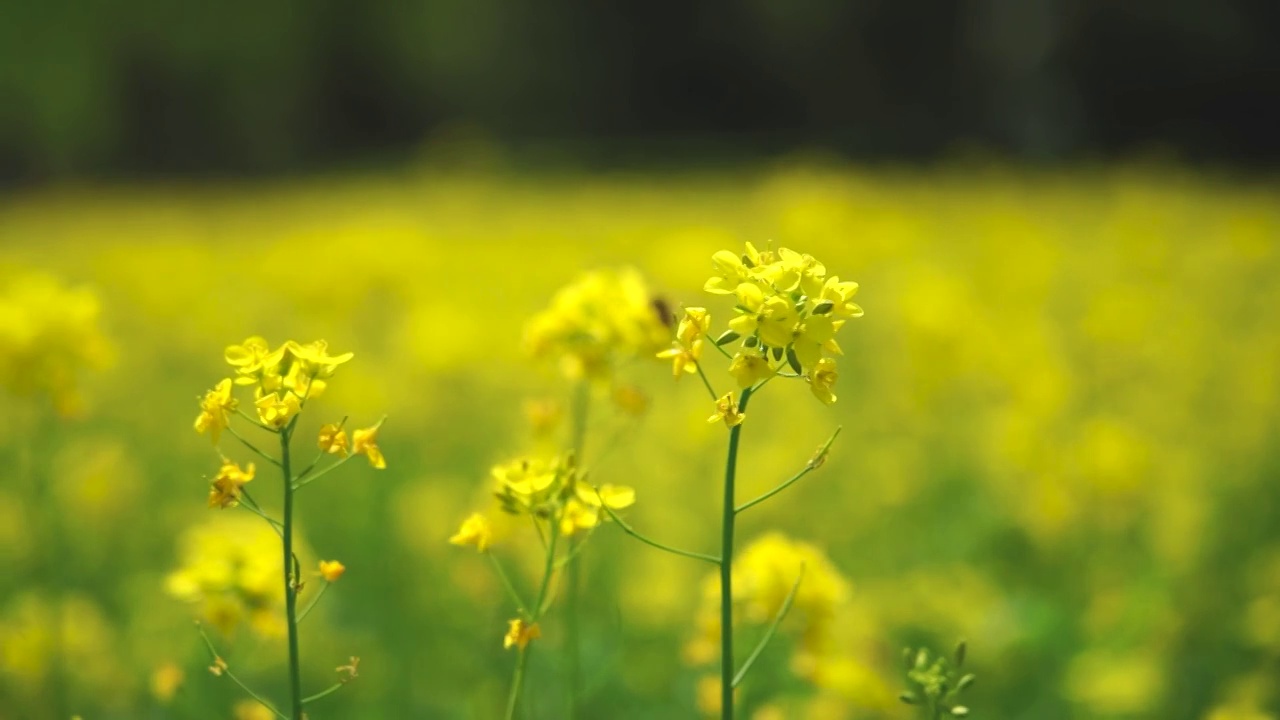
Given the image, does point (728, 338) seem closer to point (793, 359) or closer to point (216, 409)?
point (793, 359)

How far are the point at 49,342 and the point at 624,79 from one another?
19466 mm

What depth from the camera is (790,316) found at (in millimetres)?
1314

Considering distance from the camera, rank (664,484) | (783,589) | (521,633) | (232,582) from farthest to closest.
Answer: (664,484) → (783,589) → (232,582) → (521,633)

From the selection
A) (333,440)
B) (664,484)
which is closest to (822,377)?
(333,440)

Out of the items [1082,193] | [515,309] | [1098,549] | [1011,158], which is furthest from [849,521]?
[1011,158]

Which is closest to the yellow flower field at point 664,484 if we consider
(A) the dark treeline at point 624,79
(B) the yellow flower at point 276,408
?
(B) the yellow flower at point 276,408

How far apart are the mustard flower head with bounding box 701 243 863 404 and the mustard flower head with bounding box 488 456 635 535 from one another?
0.23m

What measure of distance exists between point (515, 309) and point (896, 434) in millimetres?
2385

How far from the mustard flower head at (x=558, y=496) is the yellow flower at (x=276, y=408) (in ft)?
0.81

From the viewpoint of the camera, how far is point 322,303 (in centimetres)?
484

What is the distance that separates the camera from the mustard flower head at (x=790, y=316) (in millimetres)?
1305

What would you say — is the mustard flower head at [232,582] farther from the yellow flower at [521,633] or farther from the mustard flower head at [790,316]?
the mustard flower head at [790,316]

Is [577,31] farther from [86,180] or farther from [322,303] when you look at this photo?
[322,303]

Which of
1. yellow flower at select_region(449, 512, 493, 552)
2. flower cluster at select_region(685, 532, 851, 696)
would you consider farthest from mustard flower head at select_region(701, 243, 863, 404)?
flower cluster at select_region(685, 532, 851, 696)
